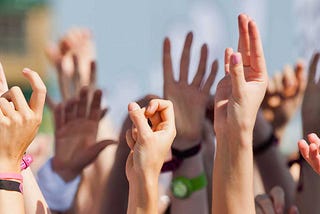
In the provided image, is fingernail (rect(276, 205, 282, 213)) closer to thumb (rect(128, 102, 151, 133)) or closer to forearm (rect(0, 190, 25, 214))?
thumb (rect(128, 102, 151, 133))

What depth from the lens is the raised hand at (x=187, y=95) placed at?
263cm

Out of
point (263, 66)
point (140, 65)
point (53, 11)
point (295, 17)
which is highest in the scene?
point (263, 66)

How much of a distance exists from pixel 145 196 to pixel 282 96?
1771 millimetres

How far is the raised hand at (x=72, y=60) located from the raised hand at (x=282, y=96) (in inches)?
26.9

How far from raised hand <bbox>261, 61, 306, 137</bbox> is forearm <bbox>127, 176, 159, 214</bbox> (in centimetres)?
171

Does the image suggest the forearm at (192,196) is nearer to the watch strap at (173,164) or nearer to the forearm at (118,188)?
the watch strap at (173,164)

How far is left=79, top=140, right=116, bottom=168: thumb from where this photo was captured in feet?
A: 9.20

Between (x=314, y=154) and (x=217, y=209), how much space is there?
24 centimetres

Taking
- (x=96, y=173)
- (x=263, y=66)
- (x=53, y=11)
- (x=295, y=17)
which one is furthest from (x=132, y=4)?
(x=53, y=11)

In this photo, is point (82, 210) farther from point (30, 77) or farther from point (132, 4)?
point (132, 4)

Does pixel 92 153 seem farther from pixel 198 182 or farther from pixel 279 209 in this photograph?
pixel 279 209

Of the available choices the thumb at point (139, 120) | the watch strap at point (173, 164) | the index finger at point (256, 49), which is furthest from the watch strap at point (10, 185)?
the watch strap at point (173, 164)

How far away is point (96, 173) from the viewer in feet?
10.3

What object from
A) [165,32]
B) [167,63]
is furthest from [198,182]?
[165,32]
